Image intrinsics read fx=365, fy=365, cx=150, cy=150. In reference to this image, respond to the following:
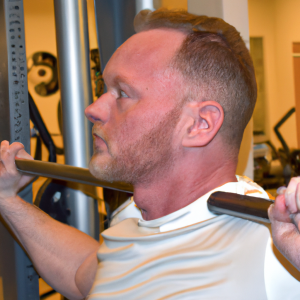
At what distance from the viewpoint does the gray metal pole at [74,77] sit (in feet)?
3.14

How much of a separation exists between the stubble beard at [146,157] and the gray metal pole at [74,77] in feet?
0.92

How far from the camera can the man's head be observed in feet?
2.31

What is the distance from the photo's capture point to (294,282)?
1.70ft

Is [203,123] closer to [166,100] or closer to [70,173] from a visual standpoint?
[166,100]

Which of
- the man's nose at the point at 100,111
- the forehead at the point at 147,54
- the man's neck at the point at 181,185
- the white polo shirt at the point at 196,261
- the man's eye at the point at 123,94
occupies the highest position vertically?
the forehead at the point at 147,54

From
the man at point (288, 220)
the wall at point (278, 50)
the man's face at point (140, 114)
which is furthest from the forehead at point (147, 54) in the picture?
the wall at point (278, 50)

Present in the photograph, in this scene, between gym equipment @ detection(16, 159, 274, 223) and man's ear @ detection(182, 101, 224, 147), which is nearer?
gym equipment @ detection(16, 159, 274, 223)

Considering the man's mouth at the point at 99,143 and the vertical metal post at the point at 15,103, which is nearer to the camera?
the man's mouth at the point at 99,143

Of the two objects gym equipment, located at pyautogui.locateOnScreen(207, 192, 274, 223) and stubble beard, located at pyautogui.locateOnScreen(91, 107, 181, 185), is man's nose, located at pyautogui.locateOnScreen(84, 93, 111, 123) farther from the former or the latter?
gym equipment, located at pyautogui.locateOnScreen(207, 192, 274, 223)

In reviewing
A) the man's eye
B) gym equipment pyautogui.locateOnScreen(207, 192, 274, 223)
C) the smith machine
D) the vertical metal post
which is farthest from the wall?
gym equipment pyautogui.locateOnScreen(207, 192, 274, 223)

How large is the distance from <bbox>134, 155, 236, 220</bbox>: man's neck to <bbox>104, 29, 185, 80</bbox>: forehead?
0.20m

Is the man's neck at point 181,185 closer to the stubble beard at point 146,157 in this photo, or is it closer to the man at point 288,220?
the stubble beard at point 146,157

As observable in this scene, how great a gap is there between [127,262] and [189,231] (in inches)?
5.4

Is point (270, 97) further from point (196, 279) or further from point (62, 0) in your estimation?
point (196, 279)
